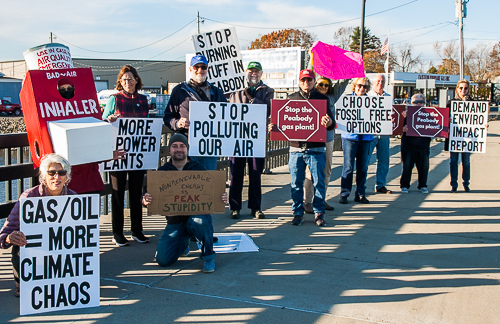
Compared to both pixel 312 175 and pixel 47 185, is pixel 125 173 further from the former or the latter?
pixel 312 175

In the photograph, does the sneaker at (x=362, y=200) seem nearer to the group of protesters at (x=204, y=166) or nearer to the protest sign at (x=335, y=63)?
the group of protesters at (x=204, y=166)

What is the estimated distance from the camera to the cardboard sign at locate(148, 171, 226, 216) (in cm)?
486

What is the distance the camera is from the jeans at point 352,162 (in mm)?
8070

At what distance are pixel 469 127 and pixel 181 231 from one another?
6503 mm

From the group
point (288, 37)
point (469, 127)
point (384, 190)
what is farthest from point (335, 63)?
point (288, 37)

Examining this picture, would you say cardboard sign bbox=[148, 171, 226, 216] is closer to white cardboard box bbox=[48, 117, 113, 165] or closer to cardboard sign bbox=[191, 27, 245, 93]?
white cardboard box bbox=[48, 117, 113, 165]

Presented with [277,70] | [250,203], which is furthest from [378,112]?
[277,70]

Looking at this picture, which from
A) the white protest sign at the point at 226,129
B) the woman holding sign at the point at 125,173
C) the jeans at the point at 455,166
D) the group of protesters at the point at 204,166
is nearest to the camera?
the group of protesters at the point at 204,166

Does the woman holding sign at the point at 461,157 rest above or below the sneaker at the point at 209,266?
above

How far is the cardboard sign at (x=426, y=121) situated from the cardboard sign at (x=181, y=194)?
543 cm

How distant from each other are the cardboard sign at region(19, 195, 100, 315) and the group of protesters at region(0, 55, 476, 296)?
0.48ft

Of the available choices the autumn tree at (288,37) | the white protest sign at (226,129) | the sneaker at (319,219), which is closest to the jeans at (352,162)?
the sneaker at (319,219)

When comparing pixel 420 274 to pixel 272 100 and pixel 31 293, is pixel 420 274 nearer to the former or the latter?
pixel 272 100

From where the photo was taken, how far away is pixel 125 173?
18.7 ft
